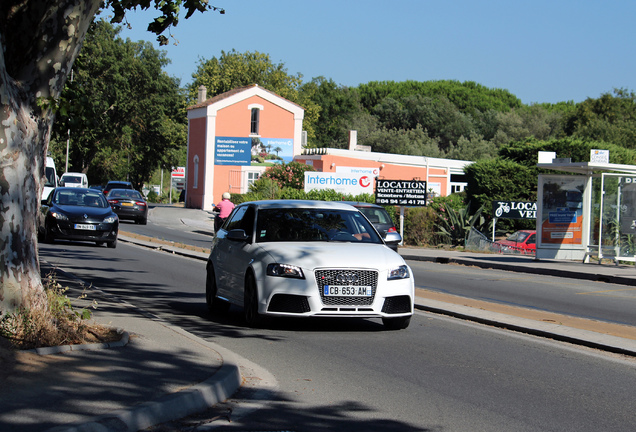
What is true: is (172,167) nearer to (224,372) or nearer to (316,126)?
(316,126)

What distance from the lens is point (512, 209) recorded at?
31.4 m

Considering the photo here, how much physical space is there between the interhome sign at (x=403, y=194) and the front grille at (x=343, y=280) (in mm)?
22636

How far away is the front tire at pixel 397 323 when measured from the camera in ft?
→ 33.8

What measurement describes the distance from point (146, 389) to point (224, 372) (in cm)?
87

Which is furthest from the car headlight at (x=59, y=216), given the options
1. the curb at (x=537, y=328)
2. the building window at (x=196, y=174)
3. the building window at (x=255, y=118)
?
the building window at (x=255, y=118)

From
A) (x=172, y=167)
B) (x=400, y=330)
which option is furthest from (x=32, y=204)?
(x=172, y=167)

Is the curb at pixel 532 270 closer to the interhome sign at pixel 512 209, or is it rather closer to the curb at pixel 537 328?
the interhome sign at pixel 512 209

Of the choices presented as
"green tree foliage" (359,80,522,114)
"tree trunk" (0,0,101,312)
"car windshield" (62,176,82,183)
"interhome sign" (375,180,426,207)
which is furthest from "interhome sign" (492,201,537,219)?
"green tree foliage" (359,80,522,114)

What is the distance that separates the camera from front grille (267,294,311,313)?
9555mm

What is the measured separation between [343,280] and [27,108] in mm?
3992

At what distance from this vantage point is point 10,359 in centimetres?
630

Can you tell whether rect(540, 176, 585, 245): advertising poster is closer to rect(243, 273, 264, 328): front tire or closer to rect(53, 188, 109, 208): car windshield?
rect(53, 188, 109, 208): car windshield

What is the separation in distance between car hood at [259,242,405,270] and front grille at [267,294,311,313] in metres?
0.39

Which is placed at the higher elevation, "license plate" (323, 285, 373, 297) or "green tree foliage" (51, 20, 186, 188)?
"green tree foliage" (51, 20, 186, 188)
